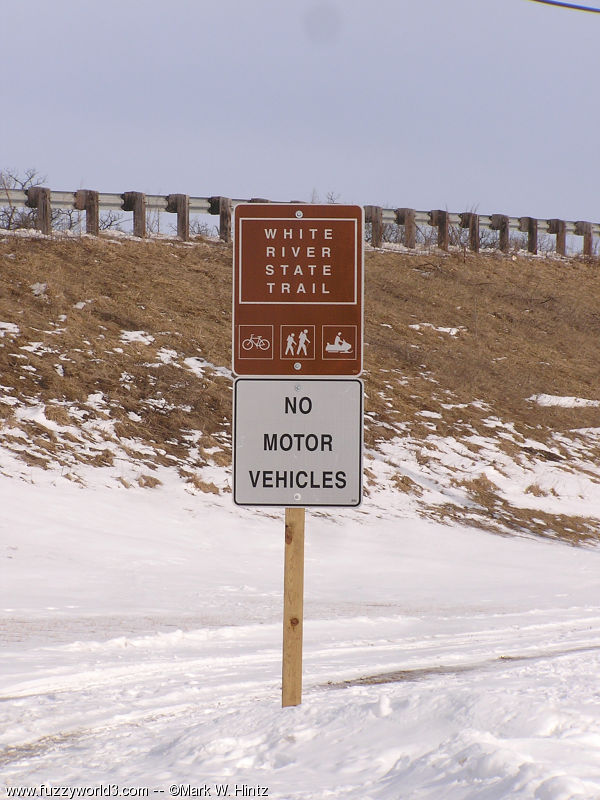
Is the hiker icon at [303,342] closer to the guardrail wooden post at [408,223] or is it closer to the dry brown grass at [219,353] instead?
the dry brown grass at [219,353]

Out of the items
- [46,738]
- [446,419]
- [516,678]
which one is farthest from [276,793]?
[446,419]

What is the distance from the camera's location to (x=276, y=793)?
455cm

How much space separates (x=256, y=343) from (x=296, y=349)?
24 centimetres

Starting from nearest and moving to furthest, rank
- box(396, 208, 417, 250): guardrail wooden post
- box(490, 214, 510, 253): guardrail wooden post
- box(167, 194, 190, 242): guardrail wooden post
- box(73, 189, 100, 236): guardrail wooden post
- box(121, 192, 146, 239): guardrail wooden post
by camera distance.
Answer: box(73, 189, 100, 236): guardrail wooden post → box(121, 192, 146, 239): guardrail wooden post → box(167, 194, 190, 242): guardrail wooden post → box(396, 208, 417, 250): guardrail wooden post → box(490, 214, 510, 253): guardrail wooden post

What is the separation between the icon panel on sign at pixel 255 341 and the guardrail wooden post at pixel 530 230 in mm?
30121

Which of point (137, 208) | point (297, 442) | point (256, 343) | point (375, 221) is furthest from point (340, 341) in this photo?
point (375, 221)

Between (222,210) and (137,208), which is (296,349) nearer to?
(137,208)

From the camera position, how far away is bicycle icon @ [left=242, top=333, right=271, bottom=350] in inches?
230

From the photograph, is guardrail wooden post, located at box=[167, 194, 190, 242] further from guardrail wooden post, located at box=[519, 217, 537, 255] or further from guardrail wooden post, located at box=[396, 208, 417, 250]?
guardrail wooden post, located at box=[519, 217, 537, 255]

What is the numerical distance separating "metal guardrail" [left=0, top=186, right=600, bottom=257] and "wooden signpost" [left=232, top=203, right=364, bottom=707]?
18.7 metres

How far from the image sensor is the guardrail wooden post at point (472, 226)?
3294cm

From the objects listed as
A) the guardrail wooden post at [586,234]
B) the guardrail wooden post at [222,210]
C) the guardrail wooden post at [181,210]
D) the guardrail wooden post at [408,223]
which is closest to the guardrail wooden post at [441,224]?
the guardrail wooden post at [408,223]

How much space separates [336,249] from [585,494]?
45.7 ft

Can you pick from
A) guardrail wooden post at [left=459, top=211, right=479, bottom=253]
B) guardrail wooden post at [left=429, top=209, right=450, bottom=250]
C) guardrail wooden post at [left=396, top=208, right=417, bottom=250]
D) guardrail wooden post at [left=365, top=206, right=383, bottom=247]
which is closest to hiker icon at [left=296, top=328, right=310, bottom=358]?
guardrail wooden post at [left=365, top=206, right=383, bottom=247]
